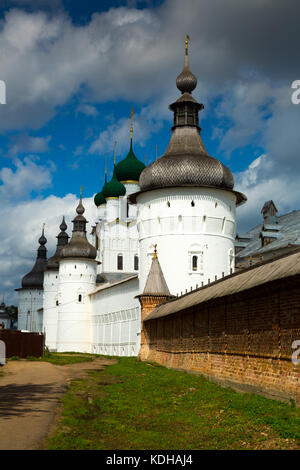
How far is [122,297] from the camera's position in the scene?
33.9 meters

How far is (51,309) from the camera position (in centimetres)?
5069

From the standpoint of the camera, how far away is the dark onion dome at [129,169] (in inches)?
2058

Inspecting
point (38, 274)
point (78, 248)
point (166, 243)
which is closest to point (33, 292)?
point (38, 274)

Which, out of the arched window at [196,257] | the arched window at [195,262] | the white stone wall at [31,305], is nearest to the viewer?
the arched window at [196,257]

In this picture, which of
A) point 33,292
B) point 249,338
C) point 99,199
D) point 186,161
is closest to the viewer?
point 249,338

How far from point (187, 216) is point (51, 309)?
27.9m

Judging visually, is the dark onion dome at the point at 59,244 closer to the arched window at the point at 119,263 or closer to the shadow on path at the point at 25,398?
the arched window at the point at 119,263

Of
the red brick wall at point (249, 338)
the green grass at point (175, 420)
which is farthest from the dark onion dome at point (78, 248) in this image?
the green grass at point (175, 420)

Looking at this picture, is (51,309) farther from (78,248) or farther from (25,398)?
(25,398)

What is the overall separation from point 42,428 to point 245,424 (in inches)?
93.7

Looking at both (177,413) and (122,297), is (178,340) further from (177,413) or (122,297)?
(122,297)

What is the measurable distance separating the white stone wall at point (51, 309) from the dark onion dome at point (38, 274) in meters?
12.4

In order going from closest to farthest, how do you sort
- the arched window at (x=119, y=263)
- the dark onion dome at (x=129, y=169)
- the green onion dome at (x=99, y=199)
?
the arched window at (x=119, y=263) < the dark onion dome at (x=129, y=169) < the green onion dome at (x=99, y=199)
